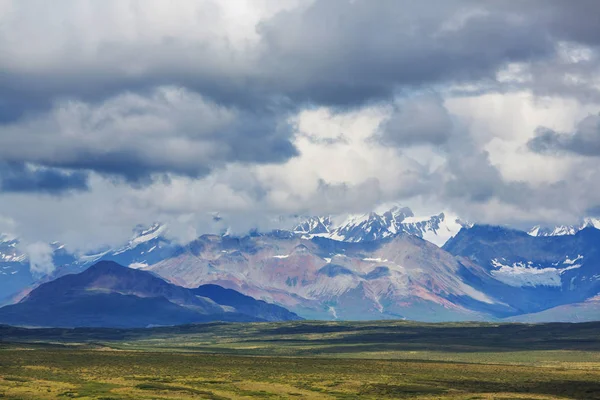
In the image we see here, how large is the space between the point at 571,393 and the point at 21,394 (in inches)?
3871

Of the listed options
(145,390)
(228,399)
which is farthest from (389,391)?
(145,390)

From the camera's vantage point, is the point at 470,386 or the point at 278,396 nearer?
the point at 278,396

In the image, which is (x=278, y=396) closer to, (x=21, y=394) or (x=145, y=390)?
(x=145, y=390)

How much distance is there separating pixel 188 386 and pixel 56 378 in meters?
30.8

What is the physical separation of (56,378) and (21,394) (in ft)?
107

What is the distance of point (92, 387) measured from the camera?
17400 cm

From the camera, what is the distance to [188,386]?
179m

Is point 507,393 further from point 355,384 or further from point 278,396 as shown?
point 278,396

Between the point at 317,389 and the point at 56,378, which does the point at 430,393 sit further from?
the point at 56,378

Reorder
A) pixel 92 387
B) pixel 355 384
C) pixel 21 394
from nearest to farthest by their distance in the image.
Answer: pixel 21 394 → pixel 92 387 → pixel 355 384

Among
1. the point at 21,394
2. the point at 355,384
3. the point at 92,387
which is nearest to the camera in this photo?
the point at 21,394

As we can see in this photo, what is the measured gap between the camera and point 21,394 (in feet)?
524

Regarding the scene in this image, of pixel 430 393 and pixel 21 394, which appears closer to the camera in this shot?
pixel 21 394

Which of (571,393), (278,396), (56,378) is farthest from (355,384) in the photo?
(56,378)
